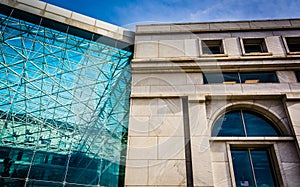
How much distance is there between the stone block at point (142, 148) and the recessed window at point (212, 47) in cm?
506

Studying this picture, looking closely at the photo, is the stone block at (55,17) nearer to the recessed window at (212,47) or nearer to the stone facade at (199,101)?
the stone facade at (199,101)

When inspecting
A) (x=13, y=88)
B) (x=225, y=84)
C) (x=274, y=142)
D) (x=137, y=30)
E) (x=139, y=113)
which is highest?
(x=137, y=30)

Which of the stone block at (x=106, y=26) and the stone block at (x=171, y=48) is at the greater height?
the stone block at (x=106, y=26)

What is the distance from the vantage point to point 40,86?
48.3 ft

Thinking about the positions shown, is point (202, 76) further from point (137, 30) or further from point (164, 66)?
point (137, 30)

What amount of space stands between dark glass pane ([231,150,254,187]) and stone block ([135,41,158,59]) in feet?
17.3

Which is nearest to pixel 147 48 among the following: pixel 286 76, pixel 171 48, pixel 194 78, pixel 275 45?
pixel 171 48

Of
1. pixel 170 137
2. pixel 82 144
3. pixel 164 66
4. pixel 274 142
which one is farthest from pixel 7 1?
pixel 274 142

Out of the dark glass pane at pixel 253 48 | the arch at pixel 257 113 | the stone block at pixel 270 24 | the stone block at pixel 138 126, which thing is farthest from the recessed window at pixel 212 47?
the stone block at pixel 138 126

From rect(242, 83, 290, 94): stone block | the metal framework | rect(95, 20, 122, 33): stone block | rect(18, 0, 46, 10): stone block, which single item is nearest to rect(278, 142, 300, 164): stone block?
rect(242, 83, 290, 94): stone block

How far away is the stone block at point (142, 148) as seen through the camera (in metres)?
6.69

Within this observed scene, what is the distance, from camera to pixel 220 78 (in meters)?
8.42

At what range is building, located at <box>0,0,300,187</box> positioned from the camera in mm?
6633

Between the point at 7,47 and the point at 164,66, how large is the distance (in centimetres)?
1034
